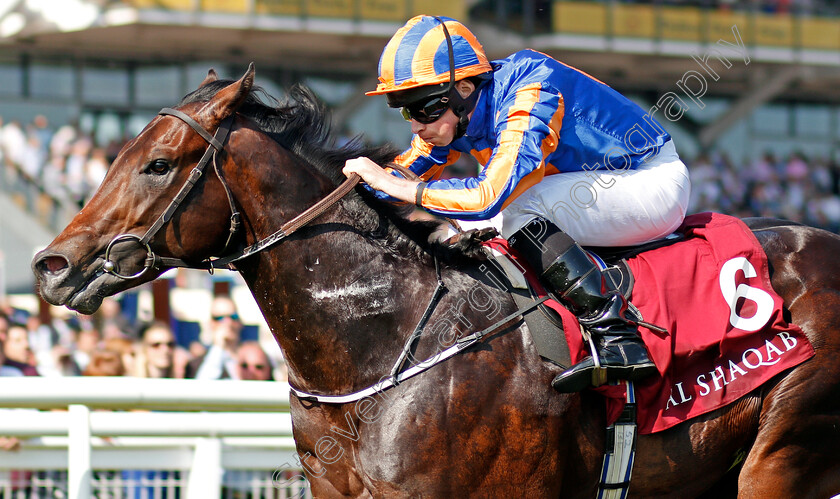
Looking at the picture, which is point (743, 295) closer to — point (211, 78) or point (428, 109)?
point (428, 109)

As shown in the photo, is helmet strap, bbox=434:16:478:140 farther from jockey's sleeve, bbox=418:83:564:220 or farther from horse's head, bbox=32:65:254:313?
horse's head, bbox=32:65:254:313

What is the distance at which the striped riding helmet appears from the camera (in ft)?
8.84

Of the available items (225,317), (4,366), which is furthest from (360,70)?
(4,366)

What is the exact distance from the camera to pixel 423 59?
270 centimetres

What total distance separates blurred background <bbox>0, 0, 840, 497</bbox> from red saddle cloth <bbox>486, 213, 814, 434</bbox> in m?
7.21

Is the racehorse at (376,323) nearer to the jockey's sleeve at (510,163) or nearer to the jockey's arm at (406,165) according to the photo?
the jockey's arm at (406,165)

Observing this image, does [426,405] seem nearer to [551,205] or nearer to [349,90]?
[551,205]

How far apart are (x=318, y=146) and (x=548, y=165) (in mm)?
746

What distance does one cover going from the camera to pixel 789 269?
2.97m

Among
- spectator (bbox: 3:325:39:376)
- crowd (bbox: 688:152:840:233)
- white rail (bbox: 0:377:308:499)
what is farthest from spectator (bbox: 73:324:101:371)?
crowd (bbox: 688:152:840:233)

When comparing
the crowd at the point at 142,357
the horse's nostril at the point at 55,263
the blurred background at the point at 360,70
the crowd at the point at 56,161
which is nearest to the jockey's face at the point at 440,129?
the horse's nostril at the point at 55,263

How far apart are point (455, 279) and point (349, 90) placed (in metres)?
15.2

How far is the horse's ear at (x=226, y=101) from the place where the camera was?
261 centimetres

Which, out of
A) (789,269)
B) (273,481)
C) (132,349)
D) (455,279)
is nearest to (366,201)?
(455,279)
